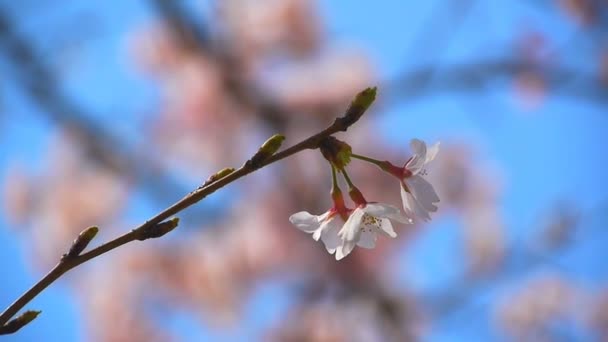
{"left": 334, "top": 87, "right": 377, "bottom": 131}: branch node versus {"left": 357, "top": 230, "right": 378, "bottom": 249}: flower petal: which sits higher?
{"left": 357, "top": 230, "right": 378, "bottom": 249}: flower petal

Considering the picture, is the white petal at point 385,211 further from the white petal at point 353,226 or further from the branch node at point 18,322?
the branch node at point 18,322

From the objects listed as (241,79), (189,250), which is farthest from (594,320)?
(241,79)

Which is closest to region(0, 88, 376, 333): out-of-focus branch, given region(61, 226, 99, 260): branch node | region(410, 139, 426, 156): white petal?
region(61, 226, 99, 260): branch node

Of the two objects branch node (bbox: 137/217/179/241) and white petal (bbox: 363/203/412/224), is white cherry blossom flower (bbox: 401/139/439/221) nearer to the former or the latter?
white petal (bbox: 363/203/412/224)

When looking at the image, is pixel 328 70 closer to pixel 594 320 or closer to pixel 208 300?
pixel 208 300

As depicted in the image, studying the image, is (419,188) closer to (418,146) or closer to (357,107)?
(418,146)

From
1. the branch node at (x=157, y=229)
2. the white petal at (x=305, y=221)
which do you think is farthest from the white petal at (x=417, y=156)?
the branch node at (x=157, y=229)

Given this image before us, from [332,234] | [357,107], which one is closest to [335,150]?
[357,107]
